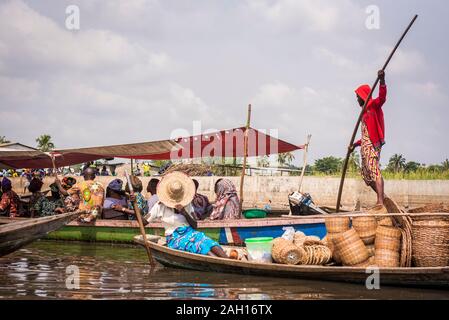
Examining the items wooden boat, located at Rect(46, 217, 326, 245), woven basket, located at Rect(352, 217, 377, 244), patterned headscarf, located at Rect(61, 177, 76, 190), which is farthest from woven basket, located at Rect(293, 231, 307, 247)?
patterned headscarf, located at Rect(61, 177, 76, 190)

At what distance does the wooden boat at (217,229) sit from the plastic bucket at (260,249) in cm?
101

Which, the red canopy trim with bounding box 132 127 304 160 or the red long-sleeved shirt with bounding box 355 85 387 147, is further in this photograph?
the red canopy trim with bounding box 132 127 304 160

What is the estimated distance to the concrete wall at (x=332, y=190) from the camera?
16.0 meters

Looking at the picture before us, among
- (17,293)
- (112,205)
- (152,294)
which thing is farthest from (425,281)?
(112,205)

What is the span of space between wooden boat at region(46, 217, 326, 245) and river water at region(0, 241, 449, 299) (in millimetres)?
1396

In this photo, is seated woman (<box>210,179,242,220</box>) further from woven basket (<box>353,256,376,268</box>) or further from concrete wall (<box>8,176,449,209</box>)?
concrete wall (<box>8,176,449,209</box>)

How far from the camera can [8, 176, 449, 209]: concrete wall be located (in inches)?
629

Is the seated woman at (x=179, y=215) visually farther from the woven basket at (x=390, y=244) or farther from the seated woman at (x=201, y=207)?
the seated woman at (x=201, y=207)

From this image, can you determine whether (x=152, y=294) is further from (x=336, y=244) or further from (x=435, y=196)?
(x=435, y=196)

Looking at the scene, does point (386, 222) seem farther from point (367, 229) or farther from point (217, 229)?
point (217, 229)

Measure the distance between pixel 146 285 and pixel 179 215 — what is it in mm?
911

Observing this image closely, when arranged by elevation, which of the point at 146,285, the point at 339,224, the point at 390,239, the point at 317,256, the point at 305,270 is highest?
the point at 339,224

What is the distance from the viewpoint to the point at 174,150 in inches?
382

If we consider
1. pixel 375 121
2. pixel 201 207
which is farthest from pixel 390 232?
pixel 201 207
